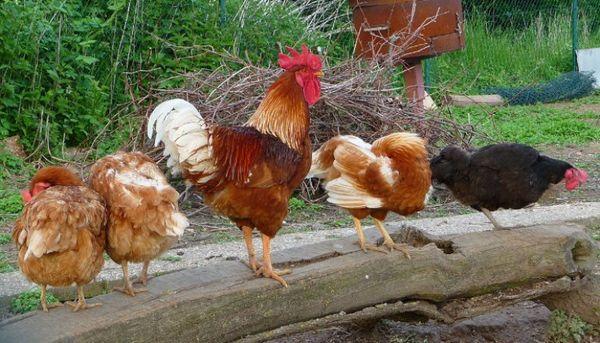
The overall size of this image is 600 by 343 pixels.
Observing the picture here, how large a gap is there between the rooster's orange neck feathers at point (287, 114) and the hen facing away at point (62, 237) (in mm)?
1081

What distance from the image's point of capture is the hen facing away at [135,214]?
4180 mm

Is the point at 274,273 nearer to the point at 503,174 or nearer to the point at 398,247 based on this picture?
the point at 398,247

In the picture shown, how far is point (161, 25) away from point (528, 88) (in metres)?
6.69

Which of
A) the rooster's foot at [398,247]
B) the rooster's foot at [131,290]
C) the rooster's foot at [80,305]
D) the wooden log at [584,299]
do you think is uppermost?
the rooster's foot at [80,305]

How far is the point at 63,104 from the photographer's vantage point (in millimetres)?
9438

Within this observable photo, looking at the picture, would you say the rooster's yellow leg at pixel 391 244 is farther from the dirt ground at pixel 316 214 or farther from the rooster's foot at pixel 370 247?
the dirt ground at pixel 316 214

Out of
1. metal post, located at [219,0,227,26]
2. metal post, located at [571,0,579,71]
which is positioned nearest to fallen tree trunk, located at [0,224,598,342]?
metal post, located at [219,0,227,26]

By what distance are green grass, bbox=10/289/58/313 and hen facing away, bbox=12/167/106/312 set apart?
3.74 ft

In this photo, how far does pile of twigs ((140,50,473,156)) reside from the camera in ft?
26.3

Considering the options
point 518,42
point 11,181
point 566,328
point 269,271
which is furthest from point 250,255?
point 518,42

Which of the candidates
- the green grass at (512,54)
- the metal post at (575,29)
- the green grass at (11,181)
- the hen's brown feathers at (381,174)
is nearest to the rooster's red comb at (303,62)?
the hen's brown feathers at (381,174)

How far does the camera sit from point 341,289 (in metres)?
4.50

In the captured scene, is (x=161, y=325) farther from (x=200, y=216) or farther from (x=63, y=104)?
(x=63, y=104)

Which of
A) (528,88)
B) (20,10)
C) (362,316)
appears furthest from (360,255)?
(528,88)
